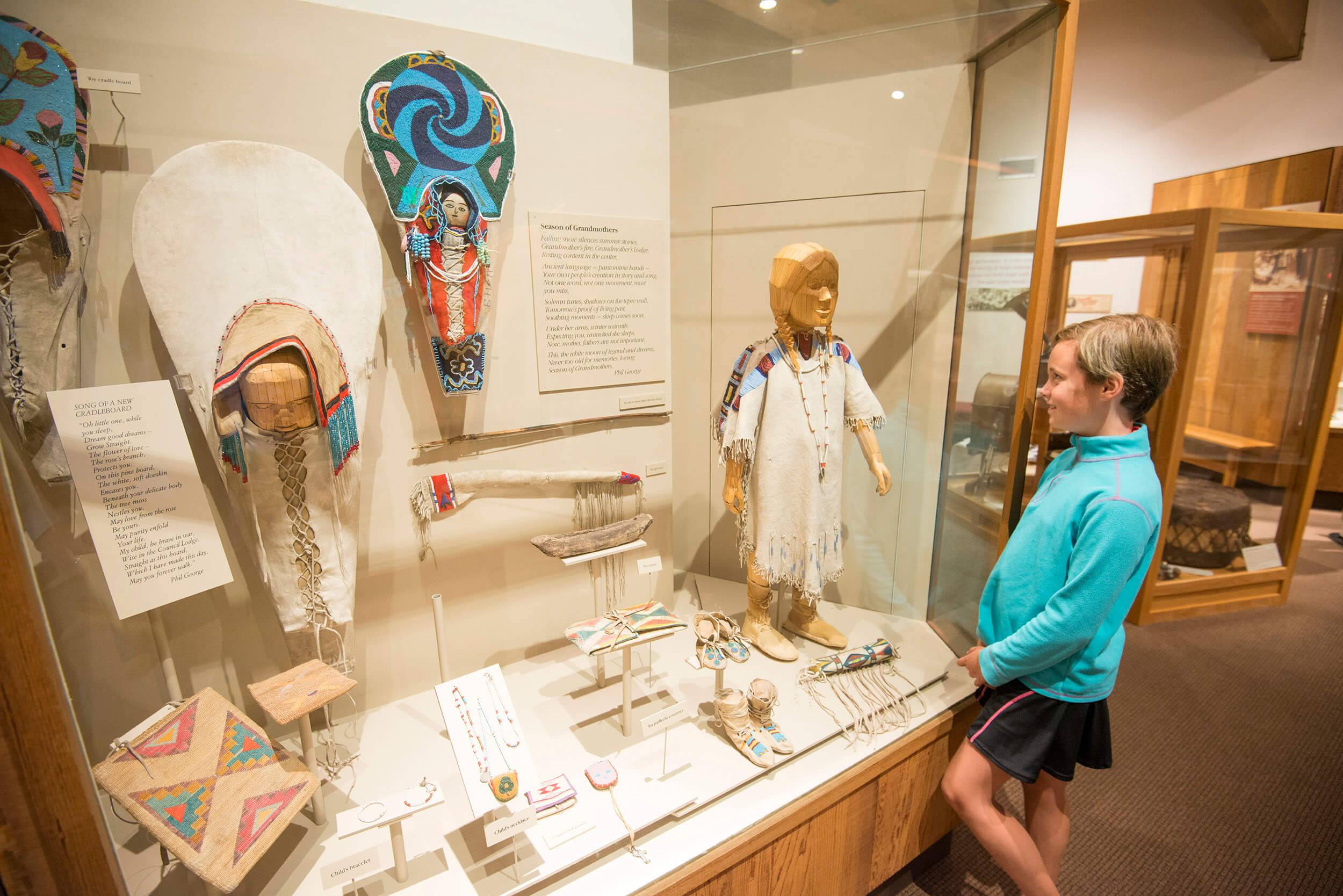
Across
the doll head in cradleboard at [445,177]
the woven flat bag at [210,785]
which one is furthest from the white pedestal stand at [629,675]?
the doll head in cradleboard at [445,177]

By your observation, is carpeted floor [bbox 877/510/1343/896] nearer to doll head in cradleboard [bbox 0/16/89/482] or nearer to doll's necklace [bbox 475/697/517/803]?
doll's necklace [bbox 475/697/517/803]

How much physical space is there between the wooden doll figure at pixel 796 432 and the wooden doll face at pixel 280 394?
1153 millimetres

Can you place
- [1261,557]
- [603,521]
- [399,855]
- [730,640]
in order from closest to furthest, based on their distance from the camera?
[399,855] → [730,640] → [603,521] → [1261,557]

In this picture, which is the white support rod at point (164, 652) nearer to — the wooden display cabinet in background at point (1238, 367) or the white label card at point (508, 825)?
the white label card at point (508, 825)

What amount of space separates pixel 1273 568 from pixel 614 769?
4001 mm

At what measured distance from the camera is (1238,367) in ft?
11.6

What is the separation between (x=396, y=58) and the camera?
1.51 m

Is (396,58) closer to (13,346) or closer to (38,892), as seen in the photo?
(13,346)

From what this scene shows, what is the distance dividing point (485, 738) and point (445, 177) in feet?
4.50

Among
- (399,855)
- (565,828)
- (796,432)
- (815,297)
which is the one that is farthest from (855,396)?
(399,855)

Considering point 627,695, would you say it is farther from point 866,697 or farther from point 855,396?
point 855,396

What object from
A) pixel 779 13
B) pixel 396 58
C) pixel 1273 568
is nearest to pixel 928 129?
pixel 779 13

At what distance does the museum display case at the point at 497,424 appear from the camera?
1.19m

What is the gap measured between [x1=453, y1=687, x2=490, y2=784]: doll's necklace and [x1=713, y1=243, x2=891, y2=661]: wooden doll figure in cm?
99
